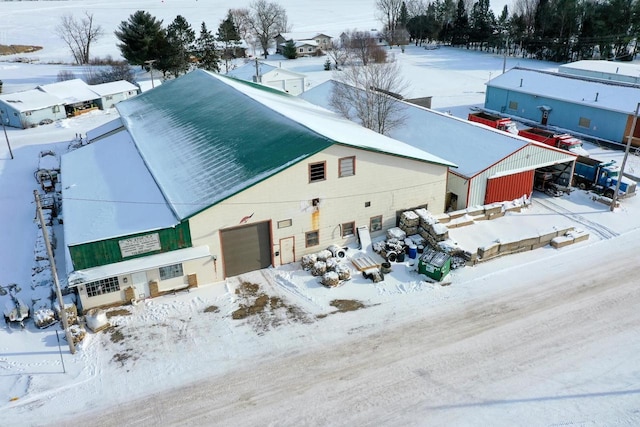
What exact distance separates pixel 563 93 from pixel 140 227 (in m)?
43.0

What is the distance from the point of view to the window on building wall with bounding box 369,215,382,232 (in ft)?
89.2

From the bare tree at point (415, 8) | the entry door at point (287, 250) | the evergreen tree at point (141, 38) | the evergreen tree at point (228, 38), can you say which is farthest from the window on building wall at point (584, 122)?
the bare tree at point (415, 8)

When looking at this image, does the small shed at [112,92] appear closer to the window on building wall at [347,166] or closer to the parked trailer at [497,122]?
the parked trailer at [497,122]

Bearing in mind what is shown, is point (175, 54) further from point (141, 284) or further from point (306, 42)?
point (141, 284)

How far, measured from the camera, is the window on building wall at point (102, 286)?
21.9 metres

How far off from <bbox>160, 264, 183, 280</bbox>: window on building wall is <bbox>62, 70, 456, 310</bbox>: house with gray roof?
0.15 ft

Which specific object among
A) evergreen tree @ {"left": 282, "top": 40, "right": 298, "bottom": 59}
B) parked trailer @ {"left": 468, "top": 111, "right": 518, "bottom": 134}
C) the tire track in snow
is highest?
evergreen tree @ {"left": 282, "top": 40, "right": 298, "bottom": 59}

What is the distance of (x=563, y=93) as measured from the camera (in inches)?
1911

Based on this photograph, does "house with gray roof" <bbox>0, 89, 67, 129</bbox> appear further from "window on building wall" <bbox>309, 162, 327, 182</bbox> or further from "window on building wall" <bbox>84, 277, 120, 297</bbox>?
"window on building wall" <bbox>309, 162, 327, 182</bbox>

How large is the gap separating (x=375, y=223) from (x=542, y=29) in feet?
269

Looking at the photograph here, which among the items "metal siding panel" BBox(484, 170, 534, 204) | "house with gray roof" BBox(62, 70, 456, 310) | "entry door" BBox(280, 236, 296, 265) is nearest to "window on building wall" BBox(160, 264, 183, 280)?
"house with gray roof" BBox(62, 70, 456, 310)

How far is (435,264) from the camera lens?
23812mm

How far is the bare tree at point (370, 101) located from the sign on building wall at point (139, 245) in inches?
824

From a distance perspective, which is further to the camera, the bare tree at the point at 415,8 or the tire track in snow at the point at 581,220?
the bare tree at the point at 415,8
